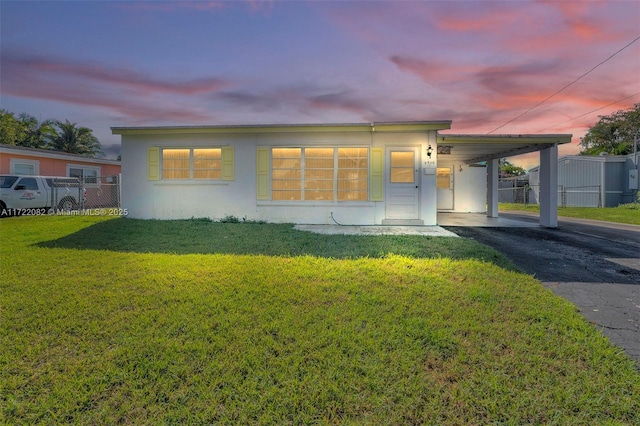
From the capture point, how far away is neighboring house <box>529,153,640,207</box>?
1784 centimetres

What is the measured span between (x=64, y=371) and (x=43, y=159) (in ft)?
61.3

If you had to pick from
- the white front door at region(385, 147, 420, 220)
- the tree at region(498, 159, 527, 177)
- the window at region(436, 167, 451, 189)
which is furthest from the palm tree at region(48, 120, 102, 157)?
the tree at region(498, 159, 527, 177)

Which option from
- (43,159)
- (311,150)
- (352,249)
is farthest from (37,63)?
(352,249)

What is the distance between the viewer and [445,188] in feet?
50.9

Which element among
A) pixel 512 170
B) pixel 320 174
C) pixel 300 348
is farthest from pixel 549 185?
pixel 512 170

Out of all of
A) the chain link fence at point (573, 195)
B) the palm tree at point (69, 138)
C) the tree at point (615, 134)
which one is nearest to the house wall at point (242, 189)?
the chain link fence at point (573, 195)

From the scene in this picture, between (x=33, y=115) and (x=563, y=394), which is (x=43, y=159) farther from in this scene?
(x=563, y=394)

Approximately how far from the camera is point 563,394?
72.3 inches

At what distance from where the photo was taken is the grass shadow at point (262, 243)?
515cm

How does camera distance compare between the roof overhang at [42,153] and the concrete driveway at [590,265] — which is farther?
the roof overhang at [42,153]

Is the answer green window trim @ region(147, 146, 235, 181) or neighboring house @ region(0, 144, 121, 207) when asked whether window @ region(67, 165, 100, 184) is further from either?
green window trim @ region(147, 146, 235, 181)

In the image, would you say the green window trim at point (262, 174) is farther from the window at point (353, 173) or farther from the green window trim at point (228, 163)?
the window at point (353, 173)

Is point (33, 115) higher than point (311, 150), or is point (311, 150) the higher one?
point (33, 115)

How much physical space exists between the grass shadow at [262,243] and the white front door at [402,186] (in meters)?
2.56
